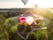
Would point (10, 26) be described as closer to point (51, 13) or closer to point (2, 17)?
point (2, 17)

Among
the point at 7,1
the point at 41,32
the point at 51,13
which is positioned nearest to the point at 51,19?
the point at 51,13

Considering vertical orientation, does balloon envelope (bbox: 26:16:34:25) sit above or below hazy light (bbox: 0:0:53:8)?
below

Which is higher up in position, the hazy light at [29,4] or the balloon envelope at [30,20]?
the hazy light at [29,4]

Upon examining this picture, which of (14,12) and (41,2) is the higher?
(41,2)

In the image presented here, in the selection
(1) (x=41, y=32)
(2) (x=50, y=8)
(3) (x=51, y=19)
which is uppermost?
(2) (x=50, y=8)

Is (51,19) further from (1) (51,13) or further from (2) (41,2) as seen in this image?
(2) (41,2)

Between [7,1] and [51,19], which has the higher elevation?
[7,1]

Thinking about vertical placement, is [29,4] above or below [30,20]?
above

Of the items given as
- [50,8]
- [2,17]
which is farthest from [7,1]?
[50,8]
